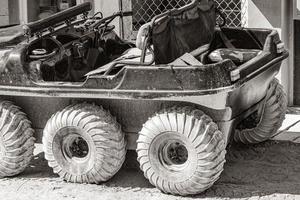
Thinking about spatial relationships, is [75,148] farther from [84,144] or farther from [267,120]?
[267,120]

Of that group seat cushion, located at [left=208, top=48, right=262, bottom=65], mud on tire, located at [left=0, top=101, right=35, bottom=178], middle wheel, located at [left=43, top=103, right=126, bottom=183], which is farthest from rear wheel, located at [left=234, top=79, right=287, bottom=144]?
mud on tire, located at [left=0, top=101, right=35, bottom=178]

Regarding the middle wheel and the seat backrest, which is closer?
the middle wheel

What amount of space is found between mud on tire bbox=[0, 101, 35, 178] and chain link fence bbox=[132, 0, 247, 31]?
3.81 meters

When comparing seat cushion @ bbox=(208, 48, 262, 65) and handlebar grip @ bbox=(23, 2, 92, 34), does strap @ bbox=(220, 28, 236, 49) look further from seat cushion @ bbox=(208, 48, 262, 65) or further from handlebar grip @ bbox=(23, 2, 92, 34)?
handlebar grip @ bbox=(23, 2, 92, 34)

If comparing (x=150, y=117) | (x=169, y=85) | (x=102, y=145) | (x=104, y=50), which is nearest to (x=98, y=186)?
(x=102, y=145)

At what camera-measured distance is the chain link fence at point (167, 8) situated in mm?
9414

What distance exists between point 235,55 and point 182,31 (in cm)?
67

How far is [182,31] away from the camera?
6.51 m

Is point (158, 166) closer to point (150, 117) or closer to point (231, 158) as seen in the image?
point (150, 117)

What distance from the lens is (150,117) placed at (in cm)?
589

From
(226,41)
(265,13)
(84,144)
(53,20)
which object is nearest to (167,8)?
(265,13)

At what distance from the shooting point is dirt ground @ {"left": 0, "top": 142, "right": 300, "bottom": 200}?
19.2 ft

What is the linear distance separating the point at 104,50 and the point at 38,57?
3.89ft

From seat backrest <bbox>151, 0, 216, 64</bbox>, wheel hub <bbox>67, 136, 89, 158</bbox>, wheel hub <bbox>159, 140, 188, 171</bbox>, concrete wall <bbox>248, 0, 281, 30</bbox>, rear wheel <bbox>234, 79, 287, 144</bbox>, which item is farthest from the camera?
concrete wall <bbox>248, 0, 281, 30</bbox>
